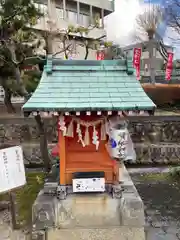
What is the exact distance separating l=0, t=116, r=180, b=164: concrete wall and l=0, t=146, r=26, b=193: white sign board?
6.09 metres

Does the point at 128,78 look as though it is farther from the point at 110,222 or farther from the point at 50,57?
the point at 110,222

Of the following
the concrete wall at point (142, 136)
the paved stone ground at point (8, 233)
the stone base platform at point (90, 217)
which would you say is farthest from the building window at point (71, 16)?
the stone base platform at point (90, 217)

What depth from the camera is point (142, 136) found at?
1288 centimetres

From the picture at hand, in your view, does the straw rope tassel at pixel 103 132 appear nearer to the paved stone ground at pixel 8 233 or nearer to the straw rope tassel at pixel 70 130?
the straw rope tassel at pixel 70 130

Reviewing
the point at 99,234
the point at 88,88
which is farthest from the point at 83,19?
the point at 99,234

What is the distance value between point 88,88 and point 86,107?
0.90 m

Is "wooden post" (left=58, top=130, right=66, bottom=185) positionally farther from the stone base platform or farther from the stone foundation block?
the stone foundation block

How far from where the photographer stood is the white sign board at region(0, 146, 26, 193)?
572 centimetres

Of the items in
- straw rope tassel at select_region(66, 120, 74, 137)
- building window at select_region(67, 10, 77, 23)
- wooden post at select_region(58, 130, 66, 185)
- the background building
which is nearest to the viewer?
straw rope tassel at select_region(66, 120, 74, 137)

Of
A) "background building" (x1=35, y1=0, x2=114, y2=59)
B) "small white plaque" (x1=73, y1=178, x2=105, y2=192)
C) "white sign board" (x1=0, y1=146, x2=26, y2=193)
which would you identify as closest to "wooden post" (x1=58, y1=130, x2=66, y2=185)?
"small white plaque" (x1=73, y1=178, x2=105, y2=192)

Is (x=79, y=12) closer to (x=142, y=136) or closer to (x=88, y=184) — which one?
(x=142, y=136)

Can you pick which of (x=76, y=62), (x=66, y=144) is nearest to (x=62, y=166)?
(x=66, y=144)

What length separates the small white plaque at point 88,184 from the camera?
605cm

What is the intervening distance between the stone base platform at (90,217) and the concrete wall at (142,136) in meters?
6.13
